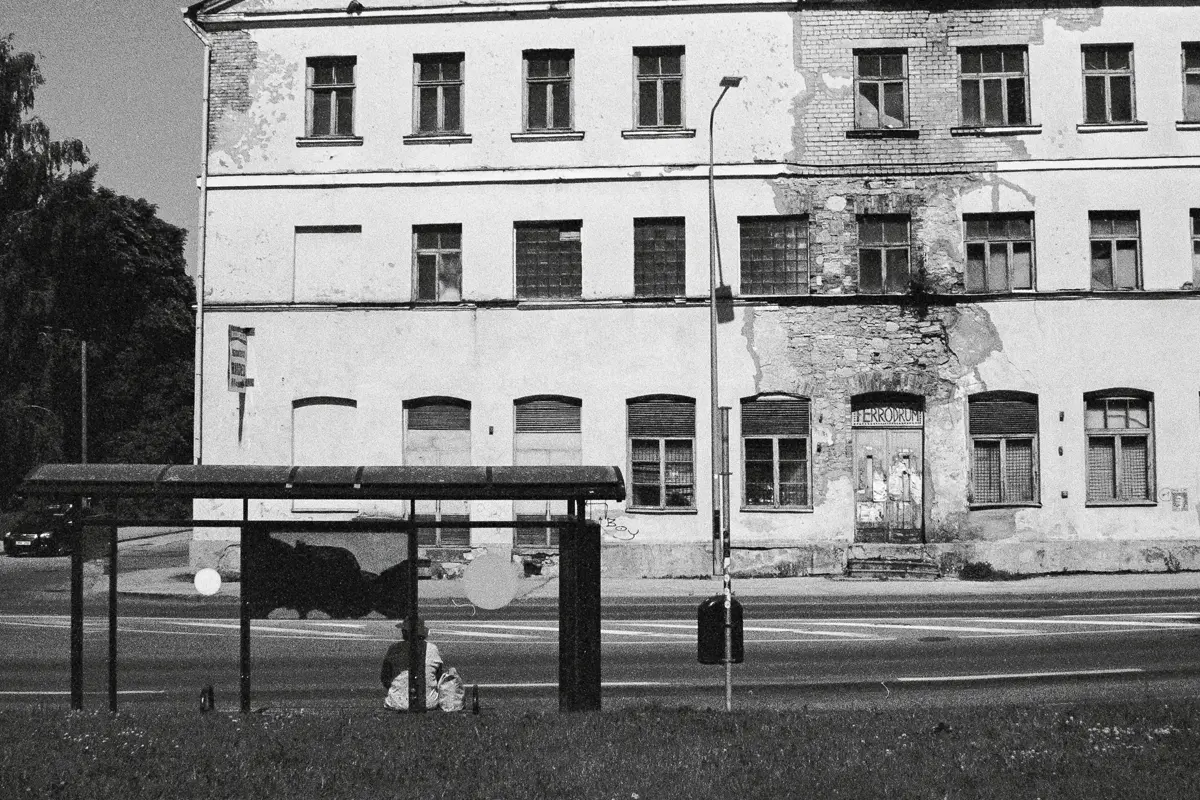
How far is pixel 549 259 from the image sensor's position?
28.4 meters

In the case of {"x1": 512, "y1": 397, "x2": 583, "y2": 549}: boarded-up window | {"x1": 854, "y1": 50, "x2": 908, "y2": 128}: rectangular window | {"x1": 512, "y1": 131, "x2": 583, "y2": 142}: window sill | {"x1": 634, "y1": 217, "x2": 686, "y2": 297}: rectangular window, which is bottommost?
{"x1": 512, "y1": 397, "x2": 583, "y2": 549}: boarded-up window

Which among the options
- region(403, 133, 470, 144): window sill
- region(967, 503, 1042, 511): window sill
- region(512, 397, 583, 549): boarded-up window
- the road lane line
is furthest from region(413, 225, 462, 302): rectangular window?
the road lane line

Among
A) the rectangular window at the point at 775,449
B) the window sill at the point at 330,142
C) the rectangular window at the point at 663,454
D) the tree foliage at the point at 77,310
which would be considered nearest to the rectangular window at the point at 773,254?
the rectangular window at the point at 775,449

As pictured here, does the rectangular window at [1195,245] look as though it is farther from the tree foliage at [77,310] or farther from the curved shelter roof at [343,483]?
the tree foliage at [77,310]

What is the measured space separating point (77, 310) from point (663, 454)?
34458 millimetres

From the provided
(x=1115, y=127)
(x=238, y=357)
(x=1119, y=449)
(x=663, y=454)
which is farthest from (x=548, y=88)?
(x=1119, y=449)

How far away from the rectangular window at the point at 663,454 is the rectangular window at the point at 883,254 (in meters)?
4.88

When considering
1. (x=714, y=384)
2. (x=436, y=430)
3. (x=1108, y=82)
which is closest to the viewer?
(x=714, y=384)

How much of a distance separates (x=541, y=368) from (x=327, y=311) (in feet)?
16.6

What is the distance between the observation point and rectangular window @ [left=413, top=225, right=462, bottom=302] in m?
28.7

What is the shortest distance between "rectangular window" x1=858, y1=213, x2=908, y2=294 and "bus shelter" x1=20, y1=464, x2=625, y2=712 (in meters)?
18.5

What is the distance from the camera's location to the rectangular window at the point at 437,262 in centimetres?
2867

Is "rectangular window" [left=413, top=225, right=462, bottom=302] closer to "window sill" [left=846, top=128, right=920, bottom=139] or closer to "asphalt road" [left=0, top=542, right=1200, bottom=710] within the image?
"window sill" [left=846, top=128, right=920, bottom=139]

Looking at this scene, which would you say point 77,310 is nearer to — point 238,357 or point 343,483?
point 238,357
